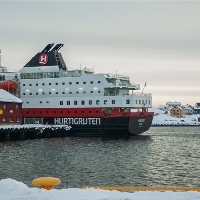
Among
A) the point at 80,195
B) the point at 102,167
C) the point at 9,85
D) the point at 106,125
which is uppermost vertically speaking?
the point at 9,85

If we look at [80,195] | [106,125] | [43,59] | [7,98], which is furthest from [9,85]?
[80,195]

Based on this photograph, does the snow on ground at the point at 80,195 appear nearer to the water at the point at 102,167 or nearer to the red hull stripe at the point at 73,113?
the water at the point at 102,167

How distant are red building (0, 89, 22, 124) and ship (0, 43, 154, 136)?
2123mm

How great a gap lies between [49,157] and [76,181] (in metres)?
10.5

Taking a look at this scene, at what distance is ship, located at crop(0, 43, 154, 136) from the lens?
176 ft

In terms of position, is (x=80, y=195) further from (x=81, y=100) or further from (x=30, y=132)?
(x=81, y=100)

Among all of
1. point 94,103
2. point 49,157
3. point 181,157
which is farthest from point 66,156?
point 94,103

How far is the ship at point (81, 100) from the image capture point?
176 ft

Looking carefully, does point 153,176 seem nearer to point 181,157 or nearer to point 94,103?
point 181,157

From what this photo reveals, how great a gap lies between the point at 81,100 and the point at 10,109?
1044 centimetres

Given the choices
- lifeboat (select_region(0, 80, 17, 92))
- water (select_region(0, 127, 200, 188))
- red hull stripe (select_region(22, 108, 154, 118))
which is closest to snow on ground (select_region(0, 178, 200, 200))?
water (select_region(0, 127, 200, 188))

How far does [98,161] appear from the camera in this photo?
28094mm

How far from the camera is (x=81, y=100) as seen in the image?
55969 mm

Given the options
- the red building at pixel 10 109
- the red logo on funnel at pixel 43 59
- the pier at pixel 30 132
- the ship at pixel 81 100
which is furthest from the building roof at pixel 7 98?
the red logo on funnel at pixel 43 59
